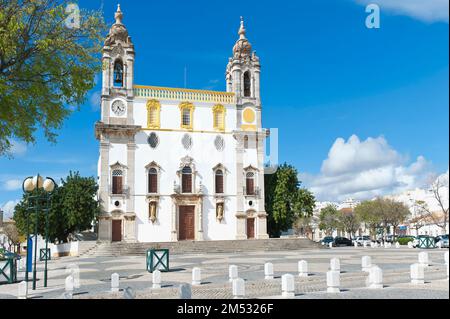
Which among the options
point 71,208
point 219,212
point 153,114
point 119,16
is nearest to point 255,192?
point 219,212

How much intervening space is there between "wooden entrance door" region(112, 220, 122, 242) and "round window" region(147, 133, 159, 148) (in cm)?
707

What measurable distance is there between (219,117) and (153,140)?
637 cm

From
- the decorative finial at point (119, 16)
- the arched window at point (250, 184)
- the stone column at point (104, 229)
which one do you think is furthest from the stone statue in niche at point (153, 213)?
the decorative finial at point (119, 16)

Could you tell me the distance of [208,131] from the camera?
44250 mm

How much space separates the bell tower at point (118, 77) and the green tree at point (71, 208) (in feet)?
18.7

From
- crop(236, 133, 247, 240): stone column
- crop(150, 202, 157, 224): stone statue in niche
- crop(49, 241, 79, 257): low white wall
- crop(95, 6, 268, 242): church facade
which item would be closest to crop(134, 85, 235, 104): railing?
crop(95, 6, 268, 242): church facade

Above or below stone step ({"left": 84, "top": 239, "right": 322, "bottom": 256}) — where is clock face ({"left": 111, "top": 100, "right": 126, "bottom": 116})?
above

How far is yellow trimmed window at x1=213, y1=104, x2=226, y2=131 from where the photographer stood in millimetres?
44562

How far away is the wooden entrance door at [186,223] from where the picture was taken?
42.7 m

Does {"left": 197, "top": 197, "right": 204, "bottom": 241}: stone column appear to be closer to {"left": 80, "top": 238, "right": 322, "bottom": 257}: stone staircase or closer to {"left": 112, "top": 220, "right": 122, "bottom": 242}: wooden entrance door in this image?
{"left": 80, "top": 238, "right": 322, "bottom": 257}: stone staircase
